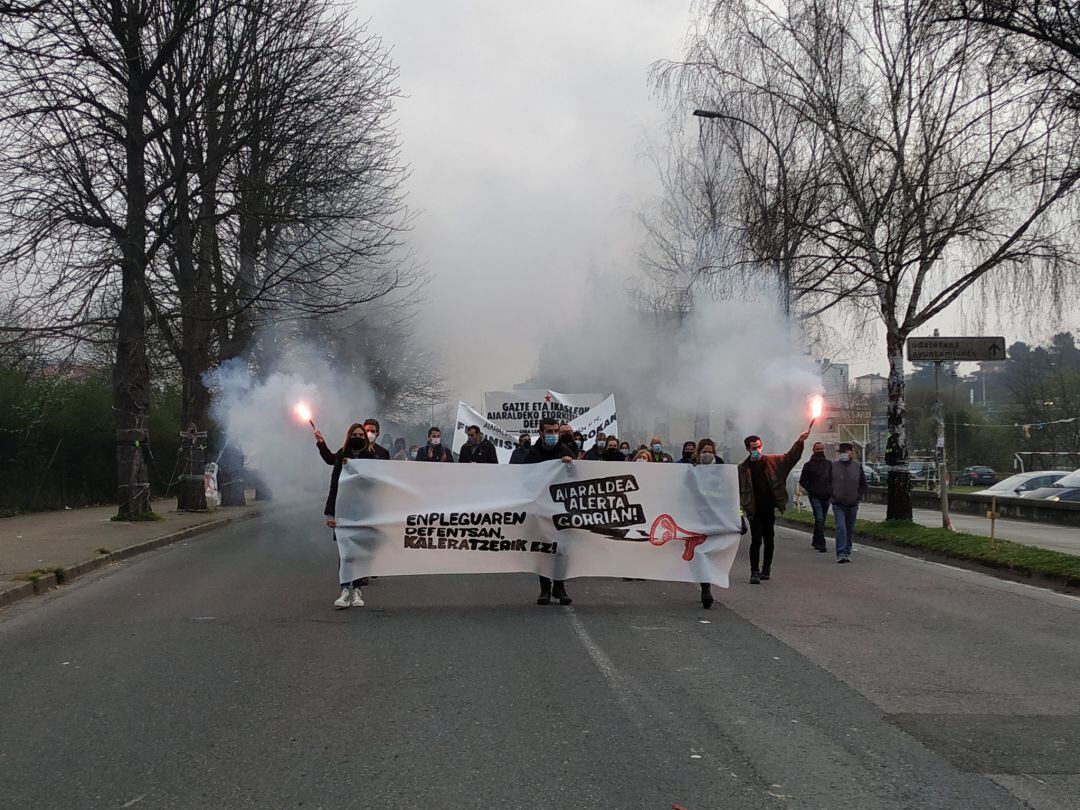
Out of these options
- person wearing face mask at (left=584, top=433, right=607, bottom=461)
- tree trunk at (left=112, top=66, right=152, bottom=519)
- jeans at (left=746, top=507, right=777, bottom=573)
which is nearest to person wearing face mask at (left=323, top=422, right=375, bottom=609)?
jeans at (left=746, top=507, right=777, bottom=573)

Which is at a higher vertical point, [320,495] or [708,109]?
[708,109]

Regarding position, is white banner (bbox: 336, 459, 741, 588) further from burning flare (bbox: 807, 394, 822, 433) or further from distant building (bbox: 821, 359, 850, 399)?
distant building (bbox: 821, 359, 850, 399)

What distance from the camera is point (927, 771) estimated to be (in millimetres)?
4309

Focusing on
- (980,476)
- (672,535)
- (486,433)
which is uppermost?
(486,433)

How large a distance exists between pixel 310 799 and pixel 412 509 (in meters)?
5.24

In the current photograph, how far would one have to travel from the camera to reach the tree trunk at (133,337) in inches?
708

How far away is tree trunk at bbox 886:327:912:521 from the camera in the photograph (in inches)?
656

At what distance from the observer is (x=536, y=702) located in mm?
5391

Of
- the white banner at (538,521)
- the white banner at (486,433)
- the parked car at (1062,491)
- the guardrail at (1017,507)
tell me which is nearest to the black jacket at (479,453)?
the white banner at (538,521)

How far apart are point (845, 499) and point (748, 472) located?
3.45 meters

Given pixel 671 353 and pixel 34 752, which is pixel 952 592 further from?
pixel 671 353

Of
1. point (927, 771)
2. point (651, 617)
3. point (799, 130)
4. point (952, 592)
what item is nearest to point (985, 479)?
point (799, 130)

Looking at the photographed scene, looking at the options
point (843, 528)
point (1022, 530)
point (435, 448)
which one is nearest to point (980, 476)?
point (1022, 530)

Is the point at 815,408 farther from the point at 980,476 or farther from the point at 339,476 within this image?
the point at 980,476
